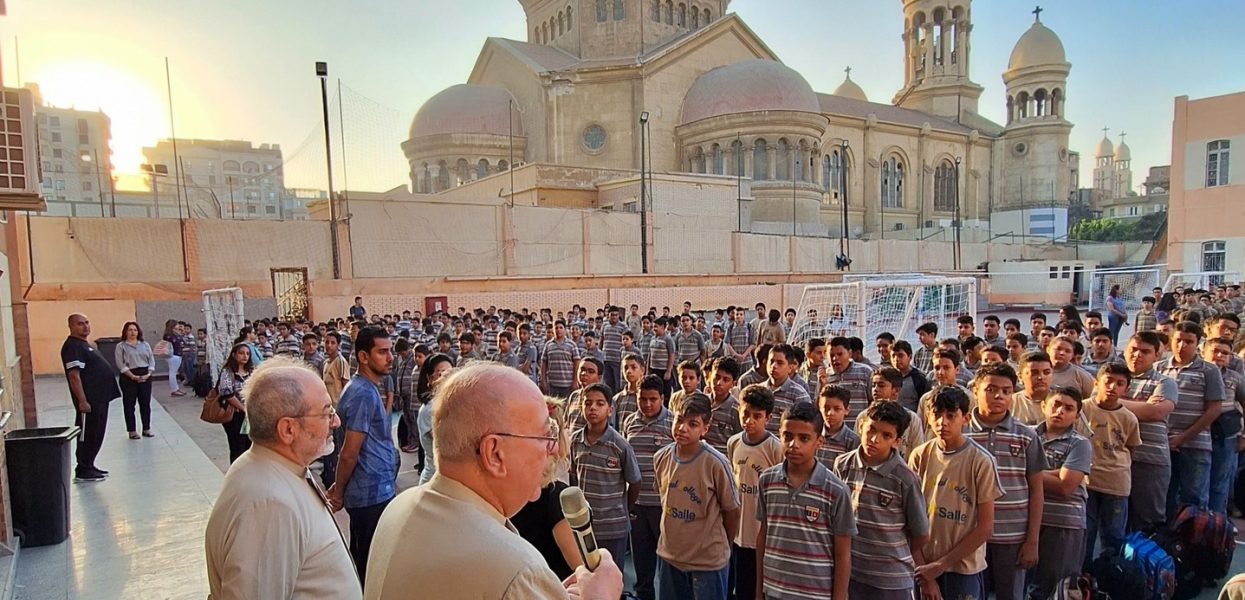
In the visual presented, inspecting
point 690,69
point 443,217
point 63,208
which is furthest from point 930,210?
point 63,208

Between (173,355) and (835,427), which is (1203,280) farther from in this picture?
(173,355)

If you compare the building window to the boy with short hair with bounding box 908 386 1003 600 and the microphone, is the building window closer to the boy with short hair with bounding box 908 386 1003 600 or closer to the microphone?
the boy with short hair with bounding box 908 386 1003 600

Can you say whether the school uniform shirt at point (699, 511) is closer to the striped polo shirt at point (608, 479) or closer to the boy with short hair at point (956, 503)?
the striped polo shirt at point (608, 479)

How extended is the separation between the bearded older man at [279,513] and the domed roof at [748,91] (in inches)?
1413

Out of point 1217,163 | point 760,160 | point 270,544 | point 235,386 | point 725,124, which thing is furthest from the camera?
point 760,160

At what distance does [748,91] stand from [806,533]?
36442mm

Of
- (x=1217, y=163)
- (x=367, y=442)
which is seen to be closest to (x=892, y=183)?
(x=1217, y=163)

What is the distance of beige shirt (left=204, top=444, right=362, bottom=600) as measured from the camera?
2062 millimetres

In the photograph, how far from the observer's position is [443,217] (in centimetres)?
2105

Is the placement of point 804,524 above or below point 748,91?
below

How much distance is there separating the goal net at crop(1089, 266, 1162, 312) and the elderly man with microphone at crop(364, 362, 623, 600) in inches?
948

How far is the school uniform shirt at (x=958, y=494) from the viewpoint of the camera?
3.28 m

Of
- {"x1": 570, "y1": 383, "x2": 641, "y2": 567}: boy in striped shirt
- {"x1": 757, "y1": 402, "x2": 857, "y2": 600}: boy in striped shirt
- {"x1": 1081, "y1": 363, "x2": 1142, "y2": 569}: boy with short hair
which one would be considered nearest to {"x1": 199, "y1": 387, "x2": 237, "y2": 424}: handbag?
{"x1": 570, "y1": 383, "x2": 641, "y2": 567}: boy in striped shirt

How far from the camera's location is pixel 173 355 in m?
14.1
